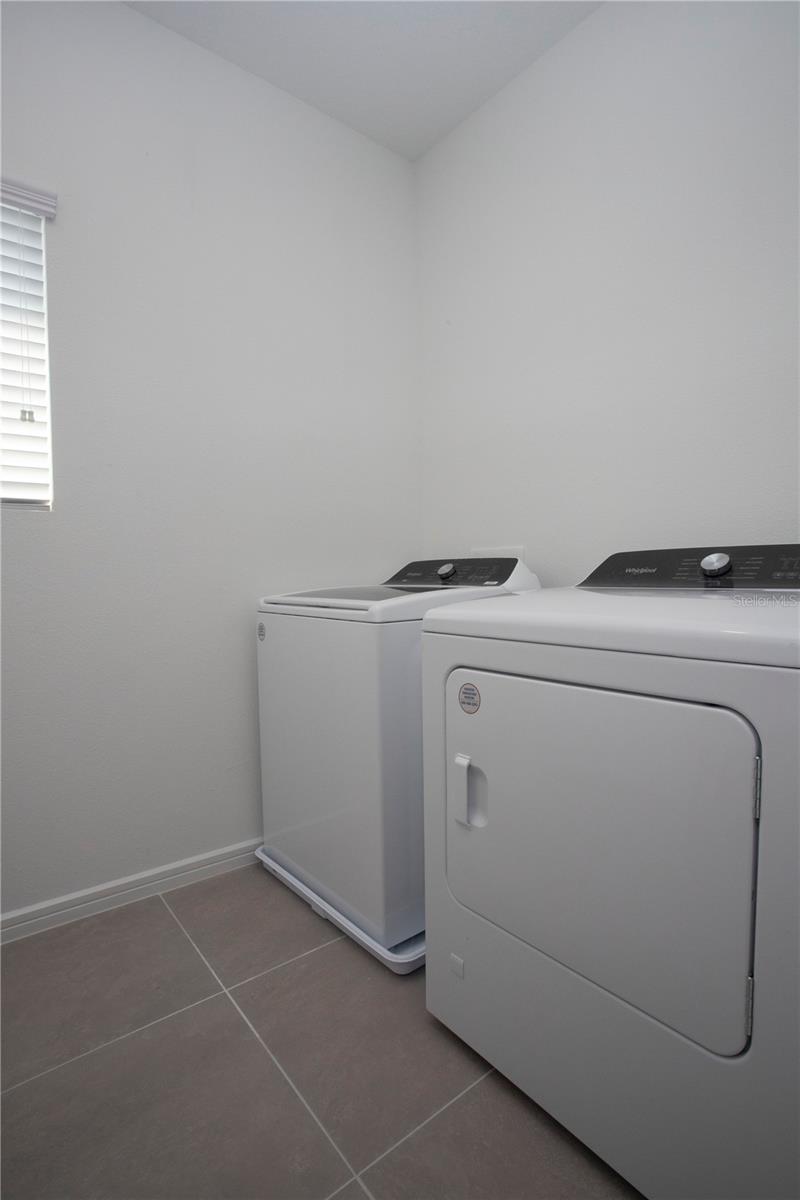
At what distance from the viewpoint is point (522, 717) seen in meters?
0.91

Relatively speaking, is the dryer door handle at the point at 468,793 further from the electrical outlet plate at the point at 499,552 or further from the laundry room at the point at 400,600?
the electrical outlet plate at the point at 499,552

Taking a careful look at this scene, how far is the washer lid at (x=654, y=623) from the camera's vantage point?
66cm

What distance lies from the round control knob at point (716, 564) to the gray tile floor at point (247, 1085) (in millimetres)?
1013

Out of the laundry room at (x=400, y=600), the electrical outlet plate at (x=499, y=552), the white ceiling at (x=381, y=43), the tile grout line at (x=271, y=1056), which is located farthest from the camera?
the electrical outlet plate at (x=499, y=552)

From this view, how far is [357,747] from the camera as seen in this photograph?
1340 mm

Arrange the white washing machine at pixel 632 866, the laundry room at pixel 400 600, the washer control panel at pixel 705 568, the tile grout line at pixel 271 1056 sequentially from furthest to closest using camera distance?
the washer control panel at pixel 705 568, the tile grout line at pixel 271 1056, the laundry room at pixel 400 600, the white washing machine at pixel 632 866

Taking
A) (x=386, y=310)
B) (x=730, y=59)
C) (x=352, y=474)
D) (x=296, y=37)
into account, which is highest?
(x=296, y=37)

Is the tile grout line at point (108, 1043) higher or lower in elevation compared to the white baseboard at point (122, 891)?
lower

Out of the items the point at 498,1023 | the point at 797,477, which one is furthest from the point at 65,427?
→ the point at 797,477

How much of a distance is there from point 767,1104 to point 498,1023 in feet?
1.43

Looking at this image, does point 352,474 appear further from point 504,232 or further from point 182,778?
point 182,778

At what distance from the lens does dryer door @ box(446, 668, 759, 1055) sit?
0.68m

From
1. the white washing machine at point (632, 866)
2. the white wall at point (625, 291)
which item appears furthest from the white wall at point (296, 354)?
the white washing machine at point (632, 866)

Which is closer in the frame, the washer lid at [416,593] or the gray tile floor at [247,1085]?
the gray tile floor at [247,1085]
